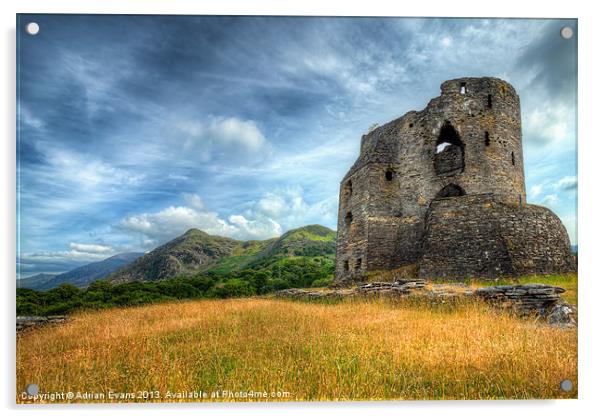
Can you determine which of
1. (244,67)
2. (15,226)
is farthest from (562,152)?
(15,226)

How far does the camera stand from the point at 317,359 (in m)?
4.50

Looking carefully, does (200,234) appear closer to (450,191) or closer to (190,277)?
(190,277)

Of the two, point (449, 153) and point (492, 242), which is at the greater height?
point (449, 153)

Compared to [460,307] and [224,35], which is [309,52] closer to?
[224,35]

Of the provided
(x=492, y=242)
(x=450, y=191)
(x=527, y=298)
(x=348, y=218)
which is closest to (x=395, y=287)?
(x=527, y=298)

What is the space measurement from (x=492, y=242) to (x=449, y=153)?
24.5 ft

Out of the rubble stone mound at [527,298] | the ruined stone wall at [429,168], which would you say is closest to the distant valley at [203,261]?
the ruined stone wall at [429,168]

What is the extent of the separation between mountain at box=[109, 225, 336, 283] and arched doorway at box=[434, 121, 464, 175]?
30.7ft

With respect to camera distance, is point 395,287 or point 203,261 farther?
point 203,261

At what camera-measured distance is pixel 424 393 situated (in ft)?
13.5

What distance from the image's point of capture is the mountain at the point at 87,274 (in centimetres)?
550

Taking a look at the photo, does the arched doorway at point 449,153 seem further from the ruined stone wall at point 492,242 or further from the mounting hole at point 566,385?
the mounting hole at point 566,385

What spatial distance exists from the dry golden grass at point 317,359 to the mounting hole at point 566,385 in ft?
0.33

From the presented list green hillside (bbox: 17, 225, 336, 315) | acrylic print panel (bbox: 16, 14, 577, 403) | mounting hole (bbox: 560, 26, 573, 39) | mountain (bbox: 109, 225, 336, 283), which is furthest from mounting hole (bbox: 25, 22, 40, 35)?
mounting hole (bbox: 560, 26, 573, 39)
